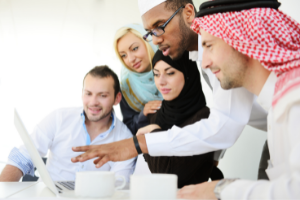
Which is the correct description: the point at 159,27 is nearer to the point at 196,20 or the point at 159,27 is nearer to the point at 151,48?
the point at 151,48

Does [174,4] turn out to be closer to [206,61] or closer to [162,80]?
[162,80]

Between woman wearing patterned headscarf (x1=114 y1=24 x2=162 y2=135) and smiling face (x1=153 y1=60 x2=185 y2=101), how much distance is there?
0.20m

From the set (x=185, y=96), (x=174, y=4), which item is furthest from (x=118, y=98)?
(x=174, y=4)

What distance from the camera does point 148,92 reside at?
7.42ft

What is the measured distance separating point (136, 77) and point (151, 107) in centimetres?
27

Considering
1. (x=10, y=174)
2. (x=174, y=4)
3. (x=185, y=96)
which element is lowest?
(x=10, y=174)

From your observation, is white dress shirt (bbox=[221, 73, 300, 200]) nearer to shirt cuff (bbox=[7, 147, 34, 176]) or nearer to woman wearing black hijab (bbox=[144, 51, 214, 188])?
woman wearing black hijab (bbox=[144, 51, 214, 188])

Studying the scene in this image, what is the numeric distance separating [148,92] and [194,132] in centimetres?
87

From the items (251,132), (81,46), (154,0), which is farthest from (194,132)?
(81,46)

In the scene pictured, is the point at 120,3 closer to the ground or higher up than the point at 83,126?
higher up

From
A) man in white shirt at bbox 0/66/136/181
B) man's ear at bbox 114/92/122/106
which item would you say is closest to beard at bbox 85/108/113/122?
man in white shirt at bbox 0/66/136/181

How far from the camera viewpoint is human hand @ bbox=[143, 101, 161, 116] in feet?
7.11

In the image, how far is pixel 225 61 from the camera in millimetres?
1138

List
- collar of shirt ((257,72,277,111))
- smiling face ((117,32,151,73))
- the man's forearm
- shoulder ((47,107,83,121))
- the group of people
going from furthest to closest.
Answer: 1. smiling face ((117,32,151,73))
2. shoulder ((47,107,83,121))
3. the man's forearm
4. collar of shirt ((257,72,277,111))
5. the group of people
